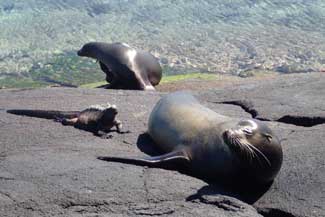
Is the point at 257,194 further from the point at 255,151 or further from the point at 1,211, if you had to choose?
the point at 1,211

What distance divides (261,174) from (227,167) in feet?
1.19

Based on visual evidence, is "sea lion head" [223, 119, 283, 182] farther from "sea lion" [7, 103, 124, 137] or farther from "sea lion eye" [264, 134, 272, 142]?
"sea lion" [7, 103, 124, 137]

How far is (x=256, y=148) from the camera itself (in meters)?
7.32

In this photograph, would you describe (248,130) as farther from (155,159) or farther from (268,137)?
(155,159)

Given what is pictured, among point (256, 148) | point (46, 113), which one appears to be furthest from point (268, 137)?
point (46, 113)

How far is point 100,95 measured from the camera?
40.7 ft

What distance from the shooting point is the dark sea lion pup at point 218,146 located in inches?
290

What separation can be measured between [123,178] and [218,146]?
1111mm

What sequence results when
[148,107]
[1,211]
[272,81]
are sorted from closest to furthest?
[1,211] → [148,107] → [272,81]

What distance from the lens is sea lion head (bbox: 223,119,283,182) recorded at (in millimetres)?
7320

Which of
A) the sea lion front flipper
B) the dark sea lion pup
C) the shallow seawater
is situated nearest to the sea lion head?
the dark sea lion pup

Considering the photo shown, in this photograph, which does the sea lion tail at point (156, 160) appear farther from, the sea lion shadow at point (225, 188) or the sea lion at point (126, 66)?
the sea lion at point (126, 66)

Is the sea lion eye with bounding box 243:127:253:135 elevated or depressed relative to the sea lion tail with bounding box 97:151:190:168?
elevated

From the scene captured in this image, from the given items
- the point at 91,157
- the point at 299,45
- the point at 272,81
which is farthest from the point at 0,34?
the point at 91,157
